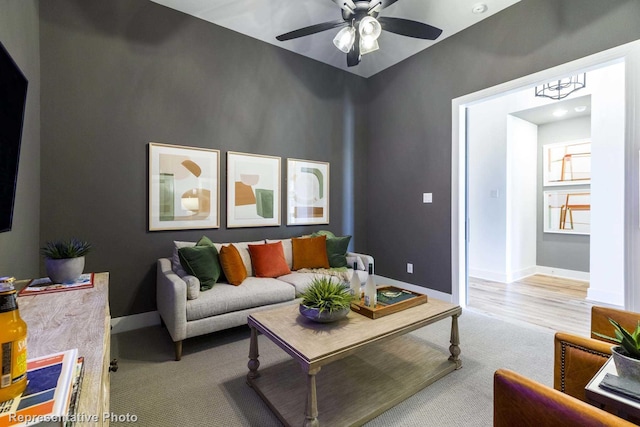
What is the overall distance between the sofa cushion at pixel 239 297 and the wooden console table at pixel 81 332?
30.3 inches

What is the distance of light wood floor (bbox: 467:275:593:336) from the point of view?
3.11m

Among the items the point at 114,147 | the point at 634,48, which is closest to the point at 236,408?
the point at 114,147

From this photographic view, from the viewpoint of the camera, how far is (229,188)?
11.1ft

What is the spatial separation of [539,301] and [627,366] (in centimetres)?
346

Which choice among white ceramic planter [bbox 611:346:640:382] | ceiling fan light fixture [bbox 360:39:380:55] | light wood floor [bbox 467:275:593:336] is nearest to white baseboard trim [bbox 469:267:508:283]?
light wood floor [bbox 467:275:593:336]

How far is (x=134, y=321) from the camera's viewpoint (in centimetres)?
286

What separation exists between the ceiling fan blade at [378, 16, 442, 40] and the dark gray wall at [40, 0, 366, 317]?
1.70m

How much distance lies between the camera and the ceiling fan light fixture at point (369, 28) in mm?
2326

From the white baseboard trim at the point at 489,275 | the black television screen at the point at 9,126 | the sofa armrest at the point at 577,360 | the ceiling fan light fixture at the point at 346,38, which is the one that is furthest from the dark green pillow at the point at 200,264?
the white baseboard trim at the point at 489,275

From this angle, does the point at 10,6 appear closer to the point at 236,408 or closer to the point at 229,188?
the point at 229,188

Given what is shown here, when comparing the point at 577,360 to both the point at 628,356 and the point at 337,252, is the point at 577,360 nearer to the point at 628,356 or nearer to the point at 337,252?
the point at 628,356

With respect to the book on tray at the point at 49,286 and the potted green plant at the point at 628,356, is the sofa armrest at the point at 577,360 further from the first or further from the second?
the book on tray at the point at 49,286

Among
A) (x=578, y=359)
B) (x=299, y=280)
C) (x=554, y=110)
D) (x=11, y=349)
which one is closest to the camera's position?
(x=11, y=349)

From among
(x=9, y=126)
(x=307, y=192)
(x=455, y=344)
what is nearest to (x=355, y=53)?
(x=307, y=192)
